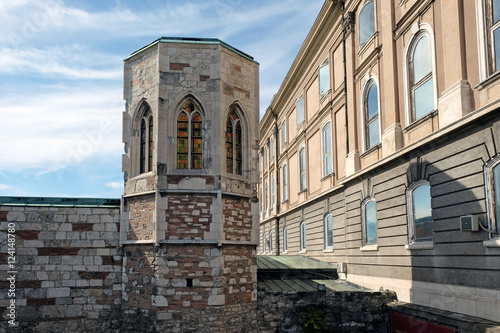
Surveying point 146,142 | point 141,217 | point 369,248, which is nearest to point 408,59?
point 369,248

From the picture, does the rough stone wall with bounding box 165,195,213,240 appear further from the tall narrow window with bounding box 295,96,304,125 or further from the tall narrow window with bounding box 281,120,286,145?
the tall narrow window with bounding box 281,120,286,145

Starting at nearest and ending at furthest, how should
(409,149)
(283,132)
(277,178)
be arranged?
(409,149) < (283,132) < (277,178)

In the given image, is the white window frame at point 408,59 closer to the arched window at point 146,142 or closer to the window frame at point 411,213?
the window frame at point 411,213

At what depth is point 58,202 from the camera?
14.9 meters

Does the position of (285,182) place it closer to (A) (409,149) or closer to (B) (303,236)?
(B) (303,236)

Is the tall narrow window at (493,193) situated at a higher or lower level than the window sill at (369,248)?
higher

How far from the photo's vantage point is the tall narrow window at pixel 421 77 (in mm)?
13831

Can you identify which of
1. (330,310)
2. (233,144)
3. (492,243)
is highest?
(233,144)

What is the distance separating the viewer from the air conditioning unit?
36.6 feet

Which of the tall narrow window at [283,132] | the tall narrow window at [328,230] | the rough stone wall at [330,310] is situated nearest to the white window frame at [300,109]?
the tall narrow window at [283,132]

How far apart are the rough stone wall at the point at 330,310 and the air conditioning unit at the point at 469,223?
470 cm

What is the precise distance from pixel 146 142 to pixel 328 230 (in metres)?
10.6

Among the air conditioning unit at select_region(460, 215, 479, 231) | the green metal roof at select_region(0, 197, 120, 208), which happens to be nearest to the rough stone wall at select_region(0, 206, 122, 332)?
the green metal roof at select_region(0, 197, 120, 208)

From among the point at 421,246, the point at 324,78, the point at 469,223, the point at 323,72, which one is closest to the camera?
the point at 469,223
